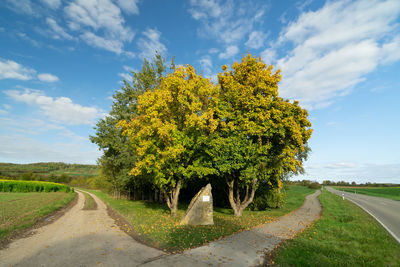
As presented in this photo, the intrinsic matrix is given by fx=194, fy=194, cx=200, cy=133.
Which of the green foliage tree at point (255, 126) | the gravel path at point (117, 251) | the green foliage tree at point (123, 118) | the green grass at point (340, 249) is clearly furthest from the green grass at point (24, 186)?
the green grass at point (340, 249)

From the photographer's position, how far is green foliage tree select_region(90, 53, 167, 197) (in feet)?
75.6

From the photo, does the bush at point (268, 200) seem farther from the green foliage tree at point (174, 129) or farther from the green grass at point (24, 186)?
the green grass at point (24, 186)

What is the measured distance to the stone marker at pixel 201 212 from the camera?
1079 centimetres

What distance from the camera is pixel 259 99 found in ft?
42.9

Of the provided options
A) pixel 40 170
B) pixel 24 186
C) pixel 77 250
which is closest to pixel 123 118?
pixel 77 250

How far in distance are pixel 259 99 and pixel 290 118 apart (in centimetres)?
232

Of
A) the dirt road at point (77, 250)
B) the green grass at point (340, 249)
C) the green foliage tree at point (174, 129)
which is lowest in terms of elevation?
the dirt road at point (77, 250)

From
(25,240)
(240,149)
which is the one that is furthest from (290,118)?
(25,240)

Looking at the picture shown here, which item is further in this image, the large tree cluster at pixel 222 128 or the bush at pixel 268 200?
the bush at pixel 268 200

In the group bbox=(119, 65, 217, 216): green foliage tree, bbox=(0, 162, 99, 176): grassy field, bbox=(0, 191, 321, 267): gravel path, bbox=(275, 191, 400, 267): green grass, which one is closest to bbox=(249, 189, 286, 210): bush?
bbox=(119, 65, 217, 216): green foliage tree

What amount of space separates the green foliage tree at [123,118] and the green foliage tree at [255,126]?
456 inches

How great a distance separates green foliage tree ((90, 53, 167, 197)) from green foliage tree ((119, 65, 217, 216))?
9151 mm

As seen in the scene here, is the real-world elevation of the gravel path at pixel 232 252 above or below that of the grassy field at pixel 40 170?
below

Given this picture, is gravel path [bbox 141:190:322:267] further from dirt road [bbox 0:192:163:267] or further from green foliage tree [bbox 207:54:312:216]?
green foliage tree [bbox 207:54:312:216]
